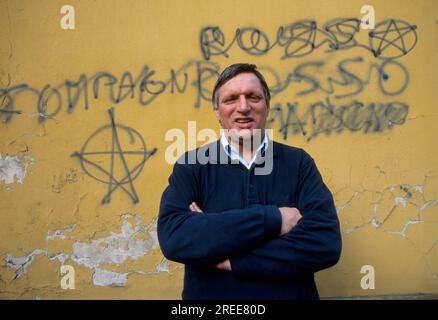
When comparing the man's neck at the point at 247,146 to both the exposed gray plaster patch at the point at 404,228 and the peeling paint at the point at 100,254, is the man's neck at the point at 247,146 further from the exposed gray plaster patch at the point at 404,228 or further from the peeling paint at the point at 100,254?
the exposed gray plaster patch at the point at 404,228

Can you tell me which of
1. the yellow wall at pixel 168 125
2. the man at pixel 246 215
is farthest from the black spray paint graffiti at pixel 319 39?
the man at pixel 246 215

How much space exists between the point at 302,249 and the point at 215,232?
13.7 inches

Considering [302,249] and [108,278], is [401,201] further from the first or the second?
[108,278]

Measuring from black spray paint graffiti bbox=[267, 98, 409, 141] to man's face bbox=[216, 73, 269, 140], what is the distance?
1.58 metres

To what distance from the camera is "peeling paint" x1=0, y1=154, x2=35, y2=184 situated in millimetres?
3344

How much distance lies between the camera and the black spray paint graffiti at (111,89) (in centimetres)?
335

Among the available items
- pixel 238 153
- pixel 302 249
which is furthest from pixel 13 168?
pixel 302 249

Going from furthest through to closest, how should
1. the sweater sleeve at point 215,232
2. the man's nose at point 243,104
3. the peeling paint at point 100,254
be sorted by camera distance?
the peeling paint at point 100,254
the man's nose at point 243,104
the sweater sleeve at point 215,232

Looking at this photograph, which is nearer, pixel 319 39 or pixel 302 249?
pixel 302 249

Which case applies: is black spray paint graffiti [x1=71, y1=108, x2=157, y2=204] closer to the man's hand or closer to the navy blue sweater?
the navy blue sweater

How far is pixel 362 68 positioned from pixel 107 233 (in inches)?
96.8

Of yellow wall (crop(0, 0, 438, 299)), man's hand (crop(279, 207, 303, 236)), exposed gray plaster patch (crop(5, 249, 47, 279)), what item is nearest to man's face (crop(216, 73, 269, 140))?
man's hand (crop(279, 207, 303, 236))

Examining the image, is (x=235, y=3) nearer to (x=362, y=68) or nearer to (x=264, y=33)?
(x=264, y=33)

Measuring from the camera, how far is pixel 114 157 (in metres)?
3.36
